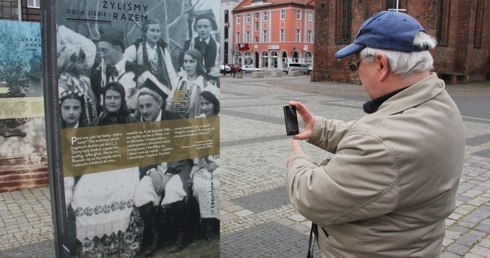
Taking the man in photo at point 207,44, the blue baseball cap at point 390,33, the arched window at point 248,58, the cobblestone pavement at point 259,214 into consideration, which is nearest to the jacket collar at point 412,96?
the blue baseball cap at point 390,33

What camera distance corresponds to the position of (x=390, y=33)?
1.69 metres

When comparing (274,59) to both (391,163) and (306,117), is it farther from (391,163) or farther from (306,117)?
(391,163)

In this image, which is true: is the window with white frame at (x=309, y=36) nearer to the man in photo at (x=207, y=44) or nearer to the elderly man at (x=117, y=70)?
the man in photo at (x=207, y=44)

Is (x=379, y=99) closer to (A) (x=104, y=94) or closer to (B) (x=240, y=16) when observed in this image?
(A) (x=104, y=94)

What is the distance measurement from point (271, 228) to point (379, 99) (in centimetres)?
330

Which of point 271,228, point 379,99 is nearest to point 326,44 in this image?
point 271,228

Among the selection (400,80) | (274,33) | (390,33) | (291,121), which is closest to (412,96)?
(400,80)

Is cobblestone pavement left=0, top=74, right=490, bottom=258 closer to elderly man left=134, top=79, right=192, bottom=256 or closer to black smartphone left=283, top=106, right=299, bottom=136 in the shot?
elderly man left=134, top=79, right=192, bottom=256

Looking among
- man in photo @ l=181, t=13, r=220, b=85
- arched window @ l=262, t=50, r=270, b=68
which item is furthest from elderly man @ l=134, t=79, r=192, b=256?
arched window @ l=262, t=50, r=270, b=68

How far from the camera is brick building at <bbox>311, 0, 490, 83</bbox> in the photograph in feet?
108

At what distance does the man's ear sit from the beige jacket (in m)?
0.09

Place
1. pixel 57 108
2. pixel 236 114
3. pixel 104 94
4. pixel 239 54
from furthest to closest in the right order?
pixel 239 54 → pixel 236 114 → pixel 104 94 → pixel 57 108

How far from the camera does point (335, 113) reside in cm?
1535

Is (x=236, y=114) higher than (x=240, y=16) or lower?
lower
